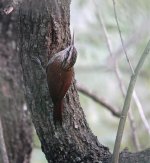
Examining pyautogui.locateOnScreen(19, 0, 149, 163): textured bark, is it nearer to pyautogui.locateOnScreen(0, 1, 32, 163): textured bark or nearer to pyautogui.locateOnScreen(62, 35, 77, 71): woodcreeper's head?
pyautogui.locateOnScreen(62, 35, 77, 71): woodcreeper's head

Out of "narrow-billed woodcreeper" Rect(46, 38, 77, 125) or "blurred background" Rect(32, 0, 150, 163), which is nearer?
"narrow-billed woodcreeper" Rect(46, 38, 77, 125)

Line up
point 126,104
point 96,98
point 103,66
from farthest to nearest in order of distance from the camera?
point 103,66 < point 96,98 < point 126,104

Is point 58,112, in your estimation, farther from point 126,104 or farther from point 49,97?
point 126,104

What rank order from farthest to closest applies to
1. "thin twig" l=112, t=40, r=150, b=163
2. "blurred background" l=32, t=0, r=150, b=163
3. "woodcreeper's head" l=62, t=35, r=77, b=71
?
1. "blurred background" l=32, t=0, r=150, b=163
2. "woodcreeper's head" l=62, t=35, r=77, b=71
3. "thin twig" l=112, t=40, r=150, b=163

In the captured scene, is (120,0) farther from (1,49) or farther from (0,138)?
(0,138)

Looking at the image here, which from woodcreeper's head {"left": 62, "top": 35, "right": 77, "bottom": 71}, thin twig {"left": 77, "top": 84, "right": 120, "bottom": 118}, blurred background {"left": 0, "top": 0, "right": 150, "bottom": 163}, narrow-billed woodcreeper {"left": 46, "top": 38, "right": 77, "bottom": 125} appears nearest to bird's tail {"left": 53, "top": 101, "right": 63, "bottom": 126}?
narrow-billed woodcreeper {"left": 46, "top": 38, "right": 77, "bottom": 125}

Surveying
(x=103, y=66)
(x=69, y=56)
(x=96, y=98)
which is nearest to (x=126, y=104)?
(x=69, y=56)

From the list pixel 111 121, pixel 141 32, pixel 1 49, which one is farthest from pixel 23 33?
pixel 111 121

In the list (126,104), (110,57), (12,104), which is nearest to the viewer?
Answer: (126,104)
